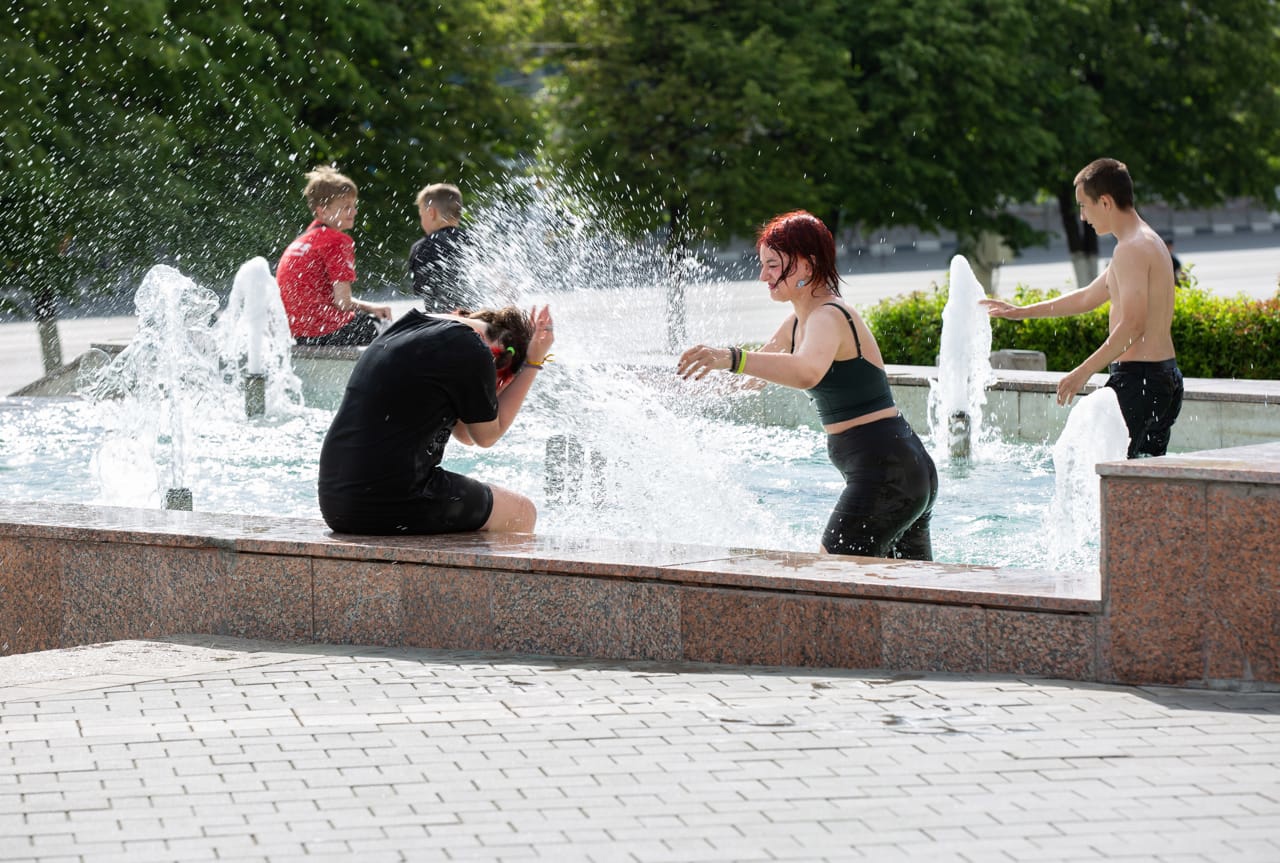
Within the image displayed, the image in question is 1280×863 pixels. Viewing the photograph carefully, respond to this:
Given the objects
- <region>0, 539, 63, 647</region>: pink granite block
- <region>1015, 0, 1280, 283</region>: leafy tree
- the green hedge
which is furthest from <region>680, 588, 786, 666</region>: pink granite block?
<region>1015, 0, 1280, 283</region>: leafy tree

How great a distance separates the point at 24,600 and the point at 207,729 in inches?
85.3

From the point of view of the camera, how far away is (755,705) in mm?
5160

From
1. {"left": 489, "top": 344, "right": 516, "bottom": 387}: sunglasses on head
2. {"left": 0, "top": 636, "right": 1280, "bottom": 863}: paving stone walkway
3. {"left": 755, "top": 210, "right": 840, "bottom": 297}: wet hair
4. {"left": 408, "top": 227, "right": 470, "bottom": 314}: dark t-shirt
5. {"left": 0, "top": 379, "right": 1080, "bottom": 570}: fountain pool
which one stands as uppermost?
{"left": 408, "top": 227, "right": 470, "bottom": 314}: dark t-shirt

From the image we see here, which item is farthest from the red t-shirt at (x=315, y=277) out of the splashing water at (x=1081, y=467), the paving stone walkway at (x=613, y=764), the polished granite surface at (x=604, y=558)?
the paving stone walkway at (x=613, y=764)

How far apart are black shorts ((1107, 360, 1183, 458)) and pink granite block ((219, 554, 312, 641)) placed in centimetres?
359

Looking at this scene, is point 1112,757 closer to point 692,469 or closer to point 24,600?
Result: point 24,600

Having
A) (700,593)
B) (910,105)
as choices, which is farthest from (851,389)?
(910,105)

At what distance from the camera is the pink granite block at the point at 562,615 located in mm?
5891

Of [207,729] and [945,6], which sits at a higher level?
[945,6]

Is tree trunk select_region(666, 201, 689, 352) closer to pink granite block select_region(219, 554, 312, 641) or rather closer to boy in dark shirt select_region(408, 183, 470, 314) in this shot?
boy in dark shirt select_region(408, 183, 470, 314)

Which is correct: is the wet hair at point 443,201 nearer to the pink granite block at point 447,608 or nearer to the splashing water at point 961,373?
the splashing water at point 961,373

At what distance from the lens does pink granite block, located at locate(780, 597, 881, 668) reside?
5605 mm

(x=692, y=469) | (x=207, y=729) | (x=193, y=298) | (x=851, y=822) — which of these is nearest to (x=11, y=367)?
(x=193, y=298)

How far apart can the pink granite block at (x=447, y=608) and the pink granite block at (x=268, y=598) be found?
0.39 meters
